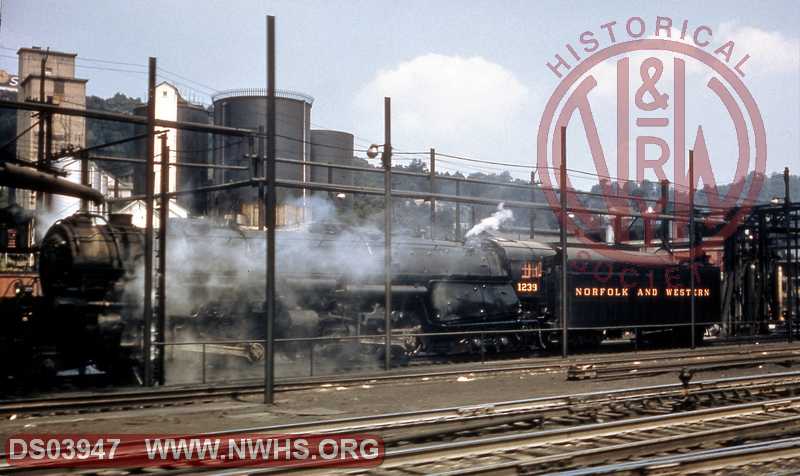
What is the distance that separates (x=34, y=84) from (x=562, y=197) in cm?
3965

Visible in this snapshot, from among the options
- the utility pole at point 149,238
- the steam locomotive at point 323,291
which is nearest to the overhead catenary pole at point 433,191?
the steam locomotive at point 323,291

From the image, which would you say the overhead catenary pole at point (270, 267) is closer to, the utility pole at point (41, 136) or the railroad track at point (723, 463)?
the utility pole at point (41, 136)

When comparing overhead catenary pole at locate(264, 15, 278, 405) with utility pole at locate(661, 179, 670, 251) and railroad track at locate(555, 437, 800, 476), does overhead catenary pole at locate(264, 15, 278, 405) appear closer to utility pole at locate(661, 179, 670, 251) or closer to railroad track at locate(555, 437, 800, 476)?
railroad track at locate(555, 437, 800, 476)

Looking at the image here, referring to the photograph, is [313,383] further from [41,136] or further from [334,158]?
Answer: [334,158]

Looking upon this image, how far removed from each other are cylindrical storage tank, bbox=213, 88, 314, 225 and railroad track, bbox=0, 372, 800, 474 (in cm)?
2600

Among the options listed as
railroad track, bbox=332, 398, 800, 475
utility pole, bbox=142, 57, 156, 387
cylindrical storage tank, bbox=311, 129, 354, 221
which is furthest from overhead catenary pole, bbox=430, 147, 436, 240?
cylindrical storage tank, bbox=311, 129, 354, 221

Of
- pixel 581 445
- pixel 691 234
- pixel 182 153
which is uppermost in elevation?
pixel 182 153

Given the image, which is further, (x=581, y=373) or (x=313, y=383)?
(x=581, y=373)

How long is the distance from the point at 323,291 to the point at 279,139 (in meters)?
25.4

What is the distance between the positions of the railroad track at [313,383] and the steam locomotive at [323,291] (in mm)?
1845

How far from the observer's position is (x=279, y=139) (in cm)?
4447

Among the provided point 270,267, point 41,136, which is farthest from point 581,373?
point 41,136

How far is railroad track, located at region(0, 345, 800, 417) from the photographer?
13164 millimetres

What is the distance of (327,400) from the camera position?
15.0m
